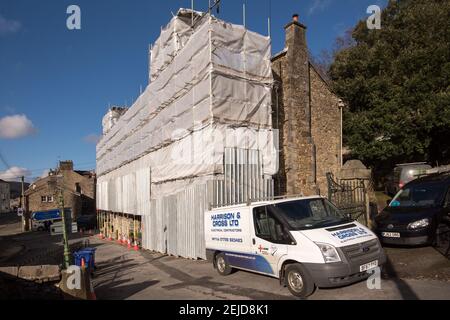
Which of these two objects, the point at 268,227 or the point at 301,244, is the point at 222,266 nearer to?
the point at 268,227

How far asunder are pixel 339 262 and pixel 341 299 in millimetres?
724

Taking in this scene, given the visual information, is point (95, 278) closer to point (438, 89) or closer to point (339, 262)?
point (339, 262)

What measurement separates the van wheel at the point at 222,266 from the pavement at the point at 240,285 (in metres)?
0.15

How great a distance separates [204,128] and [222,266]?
5.37 m

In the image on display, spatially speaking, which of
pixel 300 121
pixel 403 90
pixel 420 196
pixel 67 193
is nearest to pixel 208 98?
pixel 300 121

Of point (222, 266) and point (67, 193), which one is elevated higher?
point (67, 193)

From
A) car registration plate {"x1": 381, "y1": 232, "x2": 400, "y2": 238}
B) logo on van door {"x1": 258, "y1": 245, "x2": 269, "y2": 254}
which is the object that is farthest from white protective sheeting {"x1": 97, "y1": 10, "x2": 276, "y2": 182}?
car registration plate {"x1": 381, "y1": 232, "x2": 400, "y2": 238}

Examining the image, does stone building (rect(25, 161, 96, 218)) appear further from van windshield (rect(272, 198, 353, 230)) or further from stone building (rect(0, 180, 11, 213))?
van windshield (rect(272, 198, 353, 230))

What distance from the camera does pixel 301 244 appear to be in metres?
6.96

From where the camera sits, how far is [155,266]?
44.1 ft

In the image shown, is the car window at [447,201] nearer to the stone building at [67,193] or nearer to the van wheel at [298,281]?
the van wheel at [298,281]

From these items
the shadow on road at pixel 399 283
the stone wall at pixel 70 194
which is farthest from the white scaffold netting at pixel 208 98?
the stone wall at pixel 70 194
